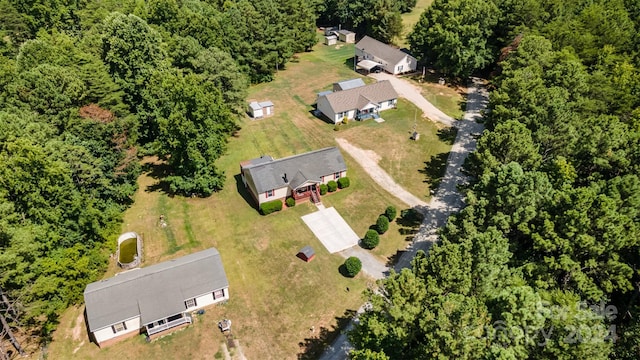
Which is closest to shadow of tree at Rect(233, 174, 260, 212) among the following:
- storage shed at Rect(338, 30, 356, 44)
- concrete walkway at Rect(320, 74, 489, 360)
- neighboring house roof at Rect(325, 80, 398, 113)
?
concrete walkway at Rect(320, 74, 489, 360)

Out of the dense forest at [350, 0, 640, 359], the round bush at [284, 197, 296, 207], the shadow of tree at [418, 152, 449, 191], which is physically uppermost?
the dense forest at [350, 0, 640, 359]

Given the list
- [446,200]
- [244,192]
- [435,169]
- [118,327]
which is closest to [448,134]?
[435,169]

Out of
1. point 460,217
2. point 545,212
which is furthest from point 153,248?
point 545,212

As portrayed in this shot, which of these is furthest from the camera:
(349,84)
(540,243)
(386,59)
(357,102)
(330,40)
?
(330,40)

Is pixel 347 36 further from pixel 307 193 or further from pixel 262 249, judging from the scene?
pixel 262 249

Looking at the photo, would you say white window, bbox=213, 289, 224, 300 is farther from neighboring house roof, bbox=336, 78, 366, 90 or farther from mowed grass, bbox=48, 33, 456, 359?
neighboring house roof, bbox=336, 78, 366, 90

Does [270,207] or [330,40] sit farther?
[330,40]
